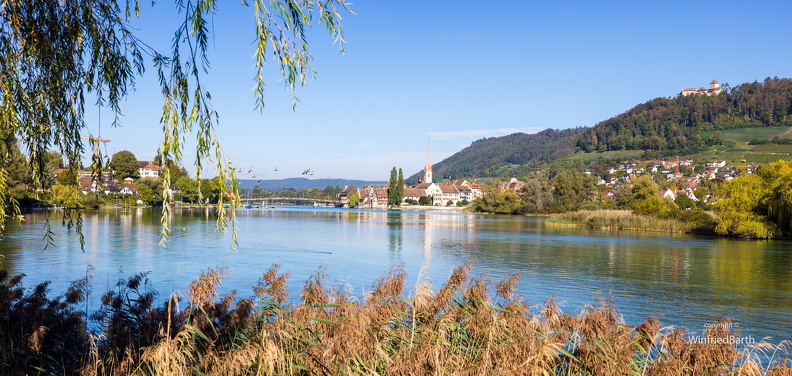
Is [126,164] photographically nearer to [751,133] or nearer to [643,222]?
[643,222]

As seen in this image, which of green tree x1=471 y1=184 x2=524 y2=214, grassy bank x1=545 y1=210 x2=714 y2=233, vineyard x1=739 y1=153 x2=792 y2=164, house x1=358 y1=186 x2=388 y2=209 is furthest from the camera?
house x1=358 y1=186 x2=388 y2=209

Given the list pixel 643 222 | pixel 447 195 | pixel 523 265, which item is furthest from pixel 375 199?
pixel 523 265

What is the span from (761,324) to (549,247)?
19.2 metres

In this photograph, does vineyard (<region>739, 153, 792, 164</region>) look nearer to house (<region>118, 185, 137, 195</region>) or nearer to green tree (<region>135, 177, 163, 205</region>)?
Answer: green tree (<region>135, 177, 163, 205</region>)

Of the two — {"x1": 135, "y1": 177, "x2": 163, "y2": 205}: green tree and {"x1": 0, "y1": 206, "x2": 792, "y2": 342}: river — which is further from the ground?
{"x1": 135, "y1": 177, "x2": 163, "y2": 205}: green tree

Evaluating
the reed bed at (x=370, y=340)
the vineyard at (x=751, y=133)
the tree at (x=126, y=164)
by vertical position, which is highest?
the vineyard at (x=751, y=133)

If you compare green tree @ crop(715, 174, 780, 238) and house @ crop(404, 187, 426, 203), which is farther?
house @ crop(404, 187, 426, 203)

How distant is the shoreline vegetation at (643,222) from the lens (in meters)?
46.1

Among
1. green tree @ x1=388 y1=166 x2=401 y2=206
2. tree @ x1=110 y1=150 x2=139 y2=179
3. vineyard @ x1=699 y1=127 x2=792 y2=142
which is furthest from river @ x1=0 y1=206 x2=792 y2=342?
vineyard @ x1=699 y1=127 x2=792 y2=142

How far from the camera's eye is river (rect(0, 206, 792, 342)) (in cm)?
1497

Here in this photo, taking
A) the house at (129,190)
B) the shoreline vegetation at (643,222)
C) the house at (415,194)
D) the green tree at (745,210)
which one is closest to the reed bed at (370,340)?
the green tree at (745,210)

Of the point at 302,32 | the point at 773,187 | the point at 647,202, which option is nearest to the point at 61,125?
the point at 302,32

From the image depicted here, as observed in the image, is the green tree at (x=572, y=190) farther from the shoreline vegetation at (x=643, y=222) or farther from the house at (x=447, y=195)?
the house at (x=447, y=195)

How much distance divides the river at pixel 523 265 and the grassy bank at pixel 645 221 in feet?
29.7
